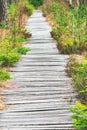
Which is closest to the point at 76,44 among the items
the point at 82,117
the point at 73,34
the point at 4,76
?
the point at 73,34

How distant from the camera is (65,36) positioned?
15.2m

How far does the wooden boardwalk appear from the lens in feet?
23.1

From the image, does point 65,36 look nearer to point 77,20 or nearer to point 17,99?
point 77,20

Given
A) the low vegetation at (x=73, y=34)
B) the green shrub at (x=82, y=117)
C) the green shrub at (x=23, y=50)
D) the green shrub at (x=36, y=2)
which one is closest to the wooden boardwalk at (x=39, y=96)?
the green shrub at (x=23, y=50)

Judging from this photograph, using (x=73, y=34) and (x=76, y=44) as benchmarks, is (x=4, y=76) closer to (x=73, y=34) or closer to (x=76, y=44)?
(x=76, y=44)

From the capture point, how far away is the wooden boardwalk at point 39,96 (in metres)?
7.04

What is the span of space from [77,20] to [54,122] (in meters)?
7.82

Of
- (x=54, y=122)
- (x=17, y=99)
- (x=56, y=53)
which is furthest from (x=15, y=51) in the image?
(x=54, y=122)

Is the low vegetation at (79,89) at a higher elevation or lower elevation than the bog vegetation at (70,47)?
higher

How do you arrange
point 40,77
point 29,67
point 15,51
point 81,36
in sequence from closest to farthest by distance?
1. point 40,77
2. point 29,67
3. point 15,51
4. point 81,36

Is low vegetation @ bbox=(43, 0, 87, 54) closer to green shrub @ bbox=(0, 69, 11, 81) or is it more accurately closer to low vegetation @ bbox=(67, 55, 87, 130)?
low vegetation @ bbox=(67, 55, 87, 130)

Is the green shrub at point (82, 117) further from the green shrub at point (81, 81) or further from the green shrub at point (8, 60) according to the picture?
the green shrub at point (8, 60)

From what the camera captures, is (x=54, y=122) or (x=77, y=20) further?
(x=77, y=20)

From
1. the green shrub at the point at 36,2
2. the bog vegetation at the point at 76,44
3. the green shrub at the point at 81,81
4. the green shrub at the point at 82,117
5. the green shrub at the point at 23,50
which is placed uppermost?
the green shrub at the point at 82,117
